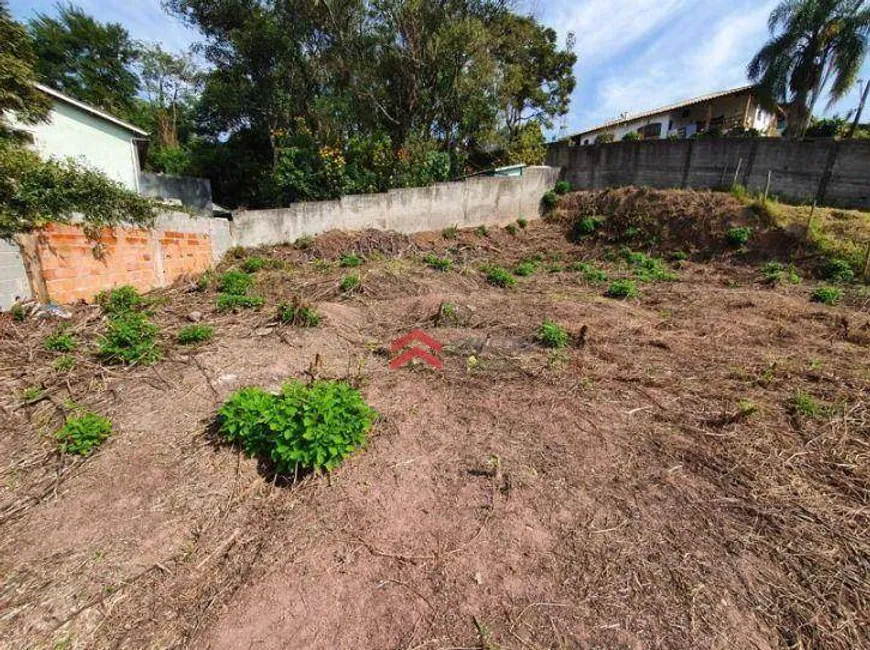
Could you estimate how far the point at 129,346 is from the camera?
459cm

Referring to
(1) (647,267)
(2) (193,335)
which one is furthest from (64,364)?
(1) (647,267)

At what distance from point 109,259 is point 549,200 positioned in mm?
13842

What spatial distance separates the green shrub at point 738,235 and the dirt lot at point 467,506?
6.55 m

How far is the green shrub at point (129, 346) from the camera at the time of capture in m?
4.47

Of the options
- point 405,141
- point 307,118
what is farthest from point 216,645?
point 307,118

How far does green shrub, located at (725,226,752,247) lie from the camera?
416 inches

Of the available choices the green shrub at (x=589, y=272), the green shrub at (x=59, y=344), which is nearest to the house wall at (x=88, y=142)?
the green shrub at (x=59, y=344)

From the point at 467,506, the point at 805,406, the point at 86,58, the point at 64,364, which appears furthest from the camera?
the point at 86,58

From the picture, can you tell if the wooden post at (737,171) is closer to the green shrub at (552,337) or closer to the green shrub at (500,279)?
the green shrub at (500,279)

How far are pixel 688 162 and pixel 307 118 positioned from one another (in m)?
14.1

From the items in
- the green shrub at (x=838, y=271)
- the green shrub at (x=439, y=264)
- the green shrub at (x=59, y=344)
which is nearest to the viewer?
the green shrub at (x=59, y=344)

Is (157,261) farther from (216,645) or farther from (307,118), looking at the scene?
(307,118)

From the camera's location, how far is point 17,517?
8.78 feet

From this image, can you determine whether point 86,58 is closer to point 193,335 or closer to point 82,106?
point 82,106
